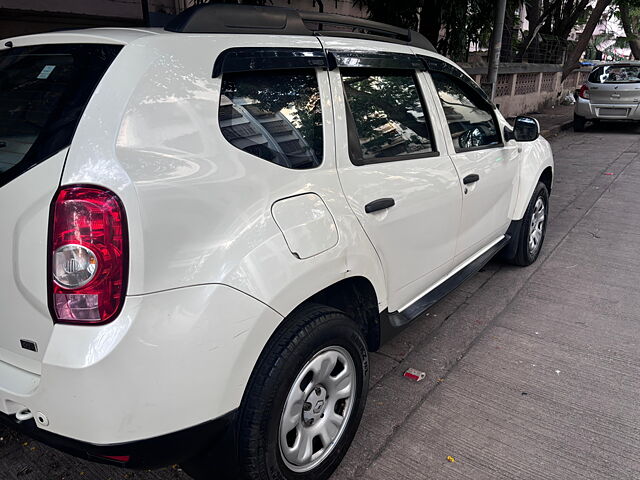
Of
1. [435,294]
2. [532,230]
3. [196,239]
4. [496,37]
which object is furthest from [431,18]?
[196,239]

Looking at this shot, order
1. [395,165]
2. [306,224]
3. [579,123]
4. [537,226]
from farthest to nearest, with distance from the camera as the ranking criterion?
1. [579,123]
2. [537,226]
3. [395,165]
4. [306,224]

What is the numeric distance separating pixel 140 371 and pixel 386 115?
177cm

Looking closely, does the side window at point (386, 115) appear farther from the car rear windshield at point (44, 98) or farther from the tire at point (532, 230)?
the tire at point (532, 230)

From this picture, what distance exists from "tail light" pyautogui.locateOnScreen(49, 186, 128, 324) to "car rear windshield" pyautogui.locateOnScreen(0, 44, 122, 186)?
21 cm

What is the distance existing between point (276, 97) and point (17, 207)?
1.01 meters

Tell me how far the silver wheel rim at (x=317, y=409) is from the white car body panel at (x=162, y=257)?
0.28 m

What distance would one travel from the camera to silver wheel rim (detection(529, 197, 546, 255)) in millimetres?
4470

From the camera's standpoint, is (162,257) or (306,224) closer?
(162,257)

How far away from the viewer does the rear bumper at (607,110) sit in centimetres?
1212

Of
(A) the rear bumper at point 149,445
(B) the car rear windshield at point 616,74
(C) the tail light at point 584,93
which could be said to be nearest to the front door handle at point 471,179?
(A) the rear bumper at point 149,445

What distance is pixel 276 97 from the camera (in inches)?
83.3

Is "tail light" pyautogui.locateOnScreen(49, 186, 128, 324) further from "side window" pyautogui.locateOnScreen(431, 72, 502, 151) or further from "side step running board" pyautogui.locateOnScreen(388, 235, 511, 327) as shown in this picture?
"side window" pyautogui.locateOnScreen(431, 72, 502, 151)

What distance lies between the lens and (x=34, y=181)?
162 cm

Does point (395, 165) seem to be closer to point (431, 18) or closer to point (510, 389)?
point (510, 389)
